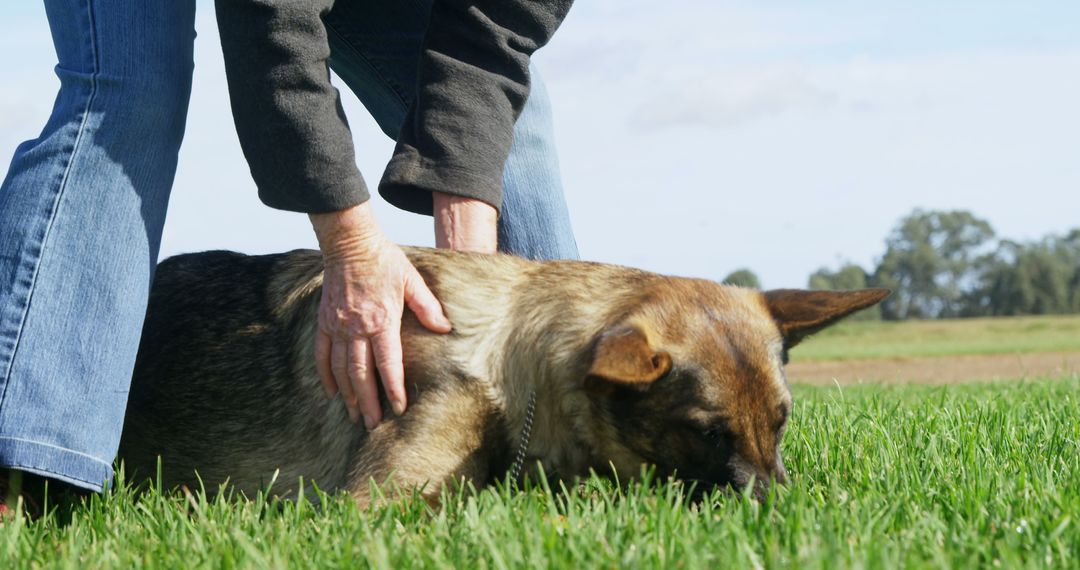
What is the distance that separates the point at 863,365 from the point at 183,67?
86.1ft

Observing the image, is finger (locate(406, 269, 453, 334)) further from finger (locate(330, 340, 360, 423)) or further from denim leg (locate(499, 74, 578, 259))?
denim leg (locate(499, 74, 578, 259))

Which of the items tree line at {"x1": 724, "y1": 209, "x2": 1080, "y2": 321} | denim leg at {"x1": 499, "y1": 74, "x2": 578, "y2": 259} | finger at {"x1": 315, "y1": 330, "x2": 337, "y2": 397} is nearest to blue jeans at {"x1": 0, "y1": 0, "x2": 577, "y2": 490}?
finger at {"x1": 315, "y1": 330, "x2": 337, "y2": 397}

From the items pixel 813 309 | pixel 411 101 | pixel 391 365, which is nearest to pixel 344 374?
pixel 391 365

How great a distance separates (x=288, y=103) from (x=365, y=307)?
697 millimetres

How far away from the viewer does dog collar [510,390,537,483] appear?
11.5 ft

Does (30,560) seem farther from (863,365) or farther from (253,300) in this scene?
(863,365)

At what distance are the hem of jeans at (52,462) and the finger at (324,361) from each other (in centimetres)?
77

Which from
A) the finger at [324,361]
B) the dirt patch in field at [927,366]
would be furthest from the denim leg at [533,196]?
the dirt patch in field at [927,366]

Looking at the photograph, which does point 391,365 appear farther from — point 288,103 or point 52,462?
point 52,462

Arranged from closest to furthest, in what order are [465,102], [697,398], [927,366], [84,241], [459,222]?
[697,398], [84,241], [465,102], [459,222], [927,366]

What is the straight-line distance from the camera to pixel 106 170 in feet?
11.8

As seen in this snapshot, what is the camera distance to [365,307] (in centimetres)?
348

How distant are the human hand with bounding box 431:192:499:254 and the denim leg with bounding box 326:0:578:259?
59 centimetres

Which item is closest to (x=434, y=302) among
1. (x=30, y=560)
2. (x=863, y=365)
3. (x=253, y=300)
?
(x=253, y=300)
